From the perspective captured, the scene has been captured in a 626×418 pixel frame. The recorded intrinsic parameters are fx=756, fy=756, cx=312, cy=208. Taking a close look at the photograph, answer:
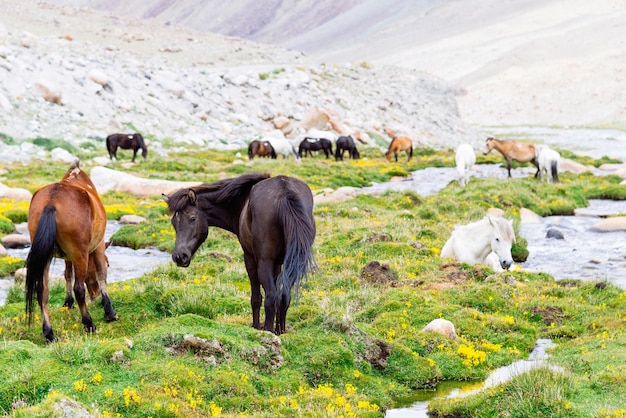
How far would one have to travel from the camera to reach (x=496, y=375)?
32.9ft

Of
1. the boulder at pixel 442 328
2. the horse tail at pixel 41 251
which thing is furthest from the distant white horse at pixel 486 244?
the horse tail at pixel 41 251

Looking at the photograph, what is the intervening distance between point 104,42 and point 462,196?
69.2 meters

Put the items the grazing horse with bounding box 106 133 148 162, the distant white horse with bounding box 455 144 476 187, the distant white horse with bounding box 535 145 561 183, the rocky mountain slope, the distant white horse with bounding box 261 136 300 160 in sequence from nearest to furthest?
the distant white horse with bounding box 455 144 476 187
the distant white horse with bounding box 535 145 561 183
the grazing horse with bounding box 106 133 148 162
the distant white horse with bounding box 261 136 300 160
the rocky mountain slope

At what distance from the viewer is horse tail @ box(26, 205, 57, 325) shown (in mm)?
9766

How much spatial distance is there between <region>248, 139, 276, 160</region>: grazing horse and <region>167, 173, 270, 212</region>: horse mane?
32536 mm

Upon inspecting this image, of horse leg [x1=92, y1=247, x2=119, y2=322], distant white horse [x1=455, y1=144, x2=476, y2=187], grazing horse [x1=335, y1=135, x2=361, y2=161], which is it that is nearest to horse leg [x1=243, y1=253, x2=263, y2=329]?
horse leg [x1=92, y1=247, x2=119, y2=322]

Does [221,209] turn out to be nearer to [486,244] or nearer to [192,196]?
[192,196]

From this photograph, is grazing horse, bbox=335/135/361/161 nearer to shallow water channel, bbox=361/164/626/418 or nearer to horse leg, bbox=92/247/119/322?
shallow water channel, bbox=361/164/626/418

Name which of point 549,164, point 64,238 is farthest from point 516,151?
point 64,238

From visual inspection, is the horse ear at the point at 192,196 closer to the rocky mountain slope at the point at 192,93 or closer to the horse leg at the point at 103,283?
the horse leg at the point at 103,283

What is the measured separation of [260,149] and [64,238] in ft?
111

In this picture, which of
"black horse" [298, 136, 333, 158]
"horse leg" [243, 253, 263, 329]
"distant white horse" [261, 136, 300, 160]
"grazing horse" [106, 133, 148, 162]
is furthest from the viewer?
"black horse" [298, 136, 333, 158]

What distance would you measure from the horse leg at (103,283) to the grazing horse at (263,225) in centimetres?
178

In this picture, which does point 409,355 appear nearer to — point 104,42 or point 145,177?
point 145,177
